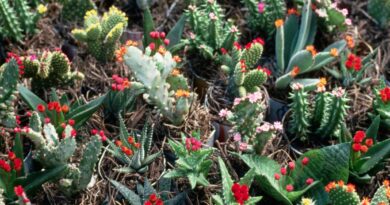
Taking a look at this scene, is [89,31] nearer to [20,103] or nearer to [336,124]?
[20,103]

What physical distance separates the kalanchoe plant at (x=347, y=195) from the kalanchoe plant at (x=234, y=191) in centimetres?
25

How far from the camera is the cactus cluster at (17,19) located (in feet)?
7.83

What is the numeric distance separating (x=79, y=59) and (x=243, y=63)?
70cm

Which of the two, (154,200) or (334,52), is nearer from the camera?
(154,200)

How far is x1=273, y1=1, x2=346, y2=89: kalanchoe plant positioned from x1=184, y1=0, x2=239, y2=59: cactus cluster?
214 millimetres

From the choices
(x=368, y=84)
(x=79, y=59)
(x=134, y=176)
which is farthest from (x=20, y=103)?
(x=368, y=84)

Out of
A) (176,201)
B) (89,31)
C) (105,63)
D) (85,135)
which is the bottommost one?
(176,201)

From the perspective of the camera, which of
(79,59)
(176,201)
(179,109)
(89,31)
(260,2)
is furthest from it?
(260,2)

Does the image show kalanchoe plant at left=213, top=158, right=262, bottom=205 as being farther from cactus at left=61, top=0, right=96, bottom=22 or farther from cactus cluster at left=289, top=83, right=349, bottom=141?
cactus at left=61, top=0, right=96, bottom=22

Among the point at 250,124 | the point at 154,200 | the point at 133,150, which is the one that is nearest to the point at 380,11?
the point at 250,124

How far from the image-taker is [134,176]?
2111mm

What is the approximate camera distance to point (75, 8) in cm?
256

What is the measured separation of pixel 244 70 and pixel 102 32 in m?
0.60

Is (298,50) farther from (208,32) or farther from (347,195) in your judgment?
(347,195)
